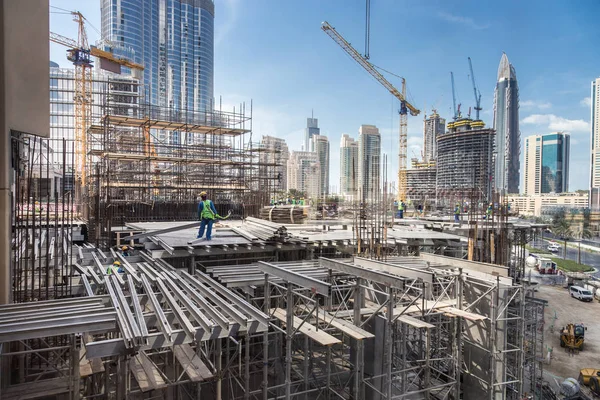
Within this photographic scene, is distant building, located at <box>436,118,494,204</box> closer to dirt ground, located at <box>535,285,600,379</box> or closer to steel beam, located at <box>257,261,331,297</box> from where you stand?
dirt ground, located at <box>535,285,600,379</box>

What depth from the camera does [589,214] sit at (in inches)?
2601

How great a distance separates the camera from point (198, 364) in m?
7.19

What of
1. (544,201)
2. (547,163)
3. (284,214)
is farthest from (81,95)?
(547,163)

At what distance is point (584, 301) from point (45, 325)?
4352 cm

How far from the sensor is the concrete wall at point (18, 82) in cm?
662

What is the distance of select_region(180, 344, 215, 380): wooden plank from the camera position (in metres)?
6.73

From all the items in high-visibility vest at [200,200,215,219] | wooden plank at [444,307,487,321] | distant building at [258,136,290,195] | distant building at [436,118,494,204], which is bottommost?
wooden plank at [444,307,487,321]

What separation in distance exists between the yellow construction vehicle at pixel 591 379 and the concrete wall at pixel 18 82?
2279 centimetres

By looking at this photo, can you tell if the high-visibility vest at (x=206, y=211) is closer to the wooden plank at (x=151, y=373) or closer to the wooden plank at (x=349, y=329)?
the wooden plank at (x=349, y=329)

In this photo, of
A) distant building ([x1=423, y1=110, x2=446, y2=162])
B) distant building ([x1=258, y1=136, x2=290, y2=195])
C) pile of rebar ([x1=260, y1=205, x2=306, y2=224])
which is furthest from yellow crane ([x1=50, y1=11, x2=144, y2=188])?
distant building ([x1=423, y1=110, x2=446, y2=162])

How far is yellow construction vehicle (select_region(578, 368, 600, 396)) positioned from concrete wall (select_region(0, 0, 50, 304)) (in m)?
22.8

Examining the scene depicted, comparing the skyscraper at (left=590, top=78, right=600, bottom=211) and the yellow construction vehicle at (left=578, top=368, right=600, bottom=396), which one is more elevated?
the skyscraper at (left=590, top=78, right=600, bottom=211)

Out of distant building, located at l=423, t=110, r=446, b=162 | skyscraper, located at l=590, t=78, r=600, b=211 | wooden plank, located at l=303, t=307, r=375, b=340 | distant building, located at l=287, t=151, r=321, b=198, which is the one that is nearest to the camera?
wooden plank, located at l=303, t=307, r=375, b=340

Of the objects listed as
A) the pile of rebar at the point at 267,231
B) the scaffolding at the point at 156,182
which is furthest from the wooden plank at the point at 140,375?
the scaffolding at the point at 156,182
